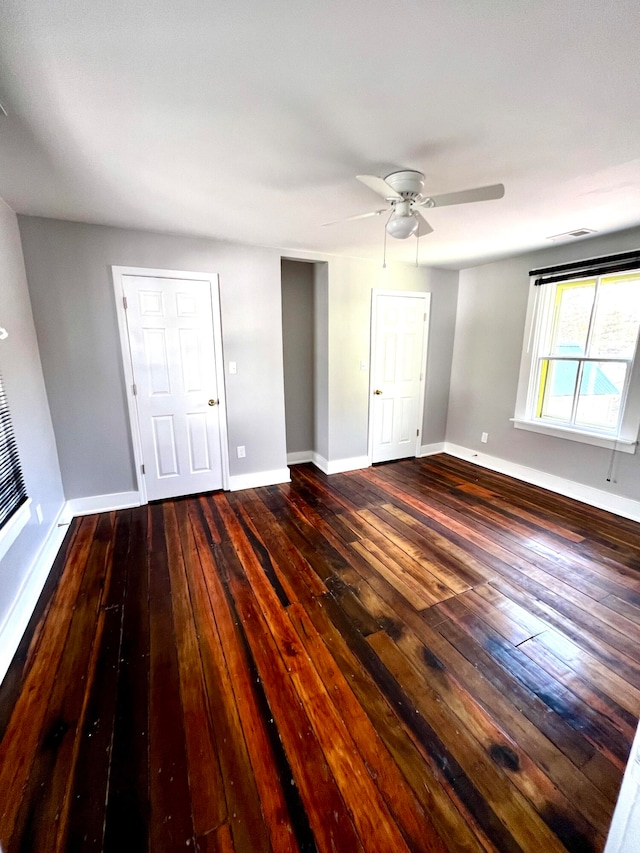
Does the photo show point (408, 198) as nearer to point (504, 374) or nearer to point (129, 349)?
point (129, 349)

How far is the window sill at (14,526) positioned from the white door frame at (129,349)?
1.06 m

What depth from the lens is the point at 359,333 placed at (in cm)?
392

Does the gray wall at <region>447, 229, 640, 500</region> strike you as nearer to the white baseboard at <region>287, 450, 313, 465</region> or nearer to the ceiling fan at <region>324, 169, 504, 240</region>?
the white baseboard at <region>287, 450, 313, 465</region>

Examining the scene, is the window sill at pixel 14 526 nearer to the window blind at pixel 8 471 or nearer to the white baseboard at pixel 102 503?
the window blind at pixel 8 471

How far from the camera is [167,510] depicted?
314cm

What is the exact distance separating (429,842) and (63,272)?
3.77 meters

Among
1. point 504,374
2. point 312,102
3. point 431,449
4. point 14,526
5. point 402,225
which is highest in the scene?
point 312,102

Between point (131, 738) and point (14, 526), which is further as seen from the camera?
point (14, 526)

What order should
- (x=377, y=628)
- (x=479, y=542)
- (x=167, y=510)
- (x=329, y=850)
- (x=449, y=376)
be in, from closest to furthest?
(x=329, y=850) → (x=377, y=628) → (x=479, y=542) → (x=167, y=510) → (x=449, y=376)

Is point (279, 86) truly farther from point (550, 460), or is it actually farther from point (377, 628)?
point (550, 460)

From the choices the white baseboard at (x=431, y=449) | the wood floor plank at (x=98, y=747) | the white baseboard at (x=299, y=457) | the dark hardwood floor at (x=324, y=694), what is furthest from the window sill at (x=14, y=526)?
the white baseboard at (x=431, y=449)

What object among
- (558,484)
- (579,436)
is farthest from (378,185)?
(558,484)

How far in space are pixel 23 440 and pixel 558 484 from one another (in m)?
4.52

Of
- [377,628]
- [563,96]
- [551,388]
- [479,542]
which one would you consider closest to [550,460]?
[551,388]
